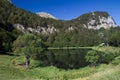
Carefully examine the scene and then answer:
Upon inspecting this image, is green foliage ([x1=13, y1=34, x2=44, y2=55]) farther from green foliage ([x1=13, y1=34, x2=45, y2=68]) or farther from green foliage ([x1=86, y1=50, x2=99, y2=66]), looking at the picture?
green foliage ([x1=86, y1=50, x2=99, y2=66])

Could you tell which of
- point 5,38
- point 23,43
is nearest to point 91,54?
point 23,43

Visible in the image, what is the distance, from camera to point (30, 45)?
83.9m

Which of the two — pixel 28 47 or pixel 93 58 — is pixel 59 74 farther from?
pixel 93 58

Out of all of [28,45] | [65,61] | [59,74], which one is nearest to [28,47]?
[28,45]

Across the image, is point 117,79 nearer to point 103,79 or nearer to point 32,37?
point 103,79

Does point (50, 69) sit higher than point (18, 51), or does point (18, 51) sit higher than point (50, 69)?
point (18, 51)

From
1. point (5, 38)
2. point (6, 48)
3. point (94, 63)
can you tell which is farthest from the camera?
point (5, 38)

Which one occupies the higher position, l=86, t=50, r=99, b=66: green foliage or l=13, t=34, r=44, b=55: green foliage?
l=13, t=34, r=44, b=55: green foliage

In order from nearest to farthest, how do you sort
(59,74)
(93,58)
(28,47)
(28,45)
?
(59,74)
(28,47)
(28,45)
(93,58)

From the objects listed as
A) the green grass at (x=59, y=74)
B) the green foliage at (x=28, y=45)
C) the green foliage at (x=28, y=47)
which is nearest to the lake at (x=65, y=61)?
the green foliage at (x=28, y=47)

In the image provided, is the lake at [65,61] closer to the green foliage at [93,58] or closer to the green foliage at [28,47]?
the green foliage at [93,58]

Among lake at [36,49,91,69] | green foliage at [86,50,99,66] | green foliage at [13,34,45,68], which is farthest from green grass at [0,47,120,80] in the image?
green foliage at [86,50,99,66]

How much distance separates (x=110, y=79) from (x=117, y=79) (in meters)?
0.79

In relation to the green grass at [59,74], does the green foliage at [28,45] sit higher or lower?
higher
